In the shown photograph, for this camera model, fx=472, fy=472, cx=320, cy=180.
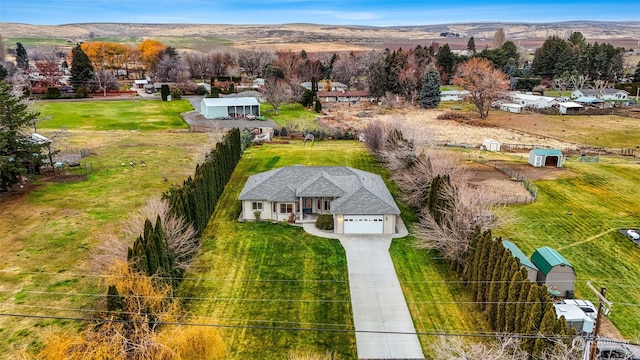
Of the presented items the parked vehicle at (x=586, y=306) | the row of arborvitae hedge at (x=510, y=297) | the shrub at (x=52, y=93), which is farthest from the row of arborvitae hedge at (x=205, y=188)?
the shrub at (x=52, y=93)

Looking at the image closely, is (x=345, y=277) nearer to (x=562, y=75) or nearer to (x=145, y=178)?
(x=145, y=178)

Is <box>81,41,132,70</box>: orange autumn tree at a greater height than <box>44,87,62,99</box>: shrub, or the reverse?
<box>81,41,132,70</box>: orange autumn tree

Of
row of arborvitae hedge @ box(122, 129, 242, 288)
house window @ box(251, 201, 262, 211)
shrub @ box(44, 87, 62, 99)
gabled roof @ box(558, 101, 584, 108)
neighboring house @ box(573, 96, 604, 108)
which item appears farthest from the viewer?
neighboring house @ box(573, 96, 604, 108)

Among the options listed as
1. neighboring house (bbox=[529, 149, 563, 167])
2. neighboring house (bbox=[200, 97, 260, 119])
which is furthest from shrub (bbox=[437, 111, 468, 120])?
neighboring house (bbox=[529, 149, 563, 167])

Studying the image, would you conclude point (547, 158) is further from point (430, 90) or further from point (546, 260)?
point (430, 90)

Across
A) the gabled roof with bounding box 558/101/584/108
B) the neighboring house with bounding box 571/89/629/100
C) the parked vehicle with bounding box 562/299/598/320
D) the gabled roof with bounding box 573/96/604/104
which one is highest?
the neighboring house with bounding box 571/89/629/100

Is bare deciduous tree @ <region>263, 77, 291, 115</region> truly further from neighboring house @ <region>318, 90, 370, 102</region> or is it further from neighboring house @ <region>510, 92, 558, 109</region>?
neighboring house @ <region>510, 92, 558, 109</region>

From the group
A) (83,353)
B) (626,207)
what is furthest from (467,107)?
(83,353)
